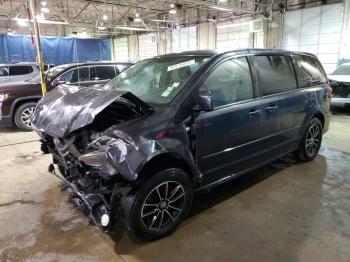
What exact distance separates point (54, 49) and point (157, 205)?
1687 cm

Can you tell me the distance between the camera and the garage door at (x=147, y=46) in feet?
70.9

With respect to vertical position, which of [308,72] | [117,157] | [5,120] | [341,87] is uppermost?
[308,72]

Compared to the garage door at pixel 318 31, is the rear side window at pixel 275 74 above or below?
below

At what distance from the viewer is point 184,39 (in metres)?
19.0

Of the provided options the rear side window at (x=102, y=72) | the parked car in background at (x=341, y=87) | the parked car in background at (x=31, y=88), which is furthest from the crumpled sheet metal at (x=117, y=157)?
the parked car in background at (x=341, y=87)

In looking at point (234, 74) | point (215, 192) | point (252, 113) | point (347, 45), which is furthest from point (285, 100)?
point (347, 45)

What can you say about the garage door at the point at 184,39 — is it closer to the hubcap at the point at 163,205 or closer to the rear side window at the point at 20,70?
the rear side window at the point at 20,70

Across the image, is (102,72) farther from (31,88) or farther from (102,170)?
(102,170)

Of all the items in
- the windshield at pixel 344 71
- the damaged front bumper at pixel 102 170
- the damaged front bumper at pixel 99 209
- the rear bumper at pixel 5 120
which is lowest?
the rear bumper at pixel 5 120

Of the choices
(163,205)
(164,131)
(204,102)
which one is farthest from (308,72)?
(163,205)

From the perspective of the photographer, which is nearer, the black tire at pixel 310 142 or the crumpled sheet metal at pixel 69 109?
the crumpled sheet metal at pixel 69 109

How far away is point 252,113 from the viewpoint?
9.82 ft

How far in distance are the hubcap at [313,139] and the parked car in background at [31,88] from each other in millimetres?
4117

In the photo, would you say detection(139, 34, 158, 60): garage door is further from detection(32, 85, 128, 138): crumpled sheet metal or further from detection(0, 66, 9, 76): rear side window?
detection(32, 85, 128, 138): crumpled sheet metal
